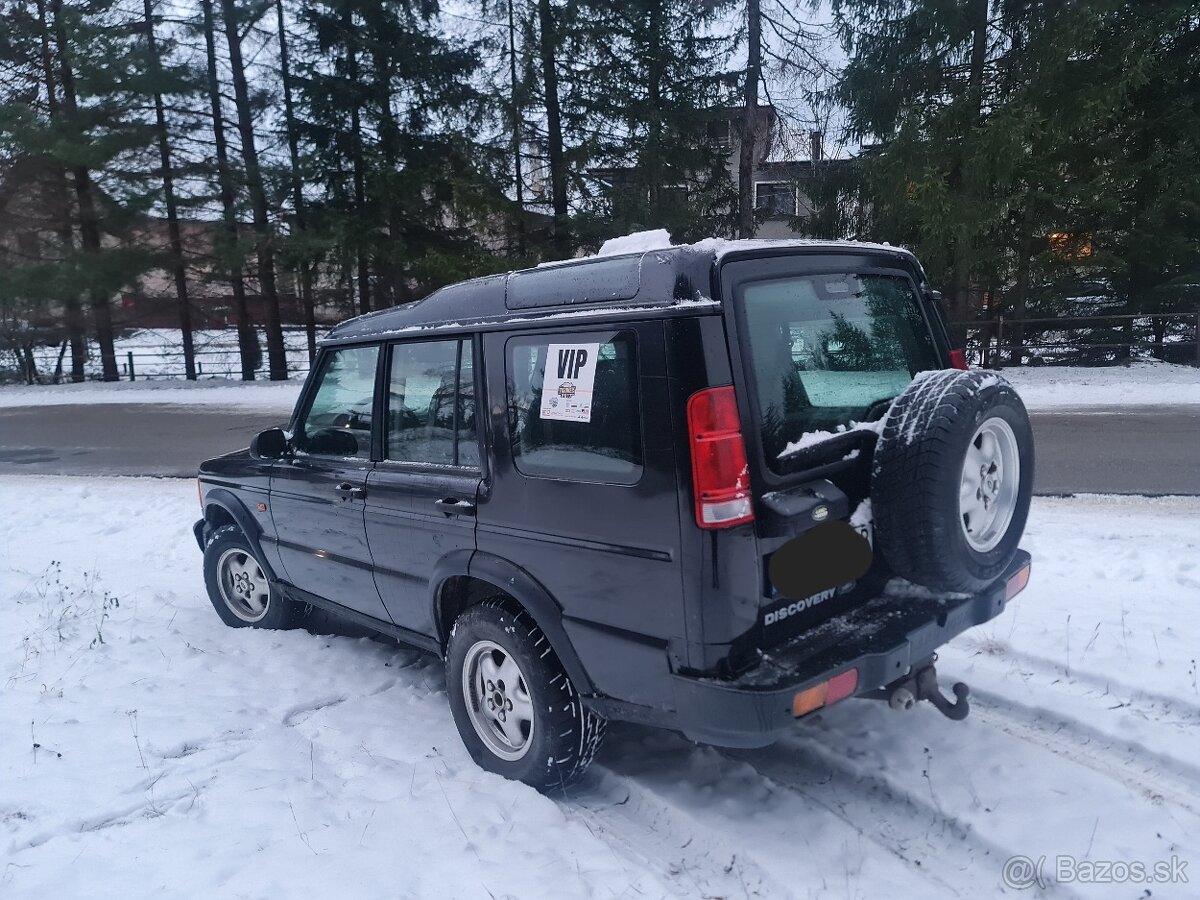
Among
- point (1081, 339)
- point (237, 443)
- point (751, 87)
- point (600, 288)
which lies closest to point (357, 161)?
point (751, 87)

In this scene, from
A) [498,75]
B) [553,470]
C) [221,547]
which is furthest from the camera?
[498,75]

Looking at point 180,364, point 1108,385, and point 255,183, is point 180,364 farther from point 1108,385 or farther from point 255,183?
point 1108,385

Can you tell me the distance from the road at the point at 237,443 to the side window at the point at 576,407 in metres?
6.71

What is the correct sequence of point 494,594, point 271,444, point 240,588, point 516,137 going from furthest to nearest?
point 516,137 < point 240,588 < point 271,444 < point 494,594

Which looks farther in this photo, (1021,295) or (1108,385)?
(1021,295)

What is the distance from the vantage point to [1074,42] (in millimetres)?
16547

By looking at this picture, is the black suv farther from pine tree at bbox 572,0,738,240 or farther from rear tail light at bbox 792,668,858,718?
pine tree at bbox 572,0,738,240

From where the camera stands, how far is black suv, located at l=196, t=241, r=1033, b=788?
2607mm

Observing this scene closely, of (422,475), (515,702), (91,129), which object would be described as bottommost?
(515,702)

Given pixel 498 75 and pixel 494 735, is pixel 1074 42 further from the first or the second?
pixel 494 735

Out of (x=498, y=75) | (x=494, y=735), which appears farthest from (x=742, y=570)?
(x=498, y=75)

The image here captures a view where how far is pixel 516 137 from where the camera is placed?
2098cm

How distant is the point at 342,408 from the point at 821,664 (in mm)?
2798

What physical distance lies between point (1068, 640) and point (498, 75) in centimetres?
2124
